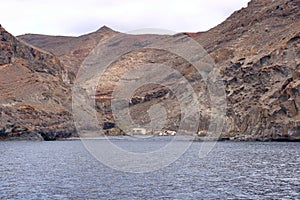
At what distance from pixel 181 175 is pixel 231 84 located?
126 metres

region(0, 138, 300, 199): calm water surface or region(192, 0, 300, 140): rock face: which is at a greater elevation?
region(192, 0, 300, 140): rock face

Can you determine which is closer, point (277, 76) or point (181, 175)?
point (181, 175)

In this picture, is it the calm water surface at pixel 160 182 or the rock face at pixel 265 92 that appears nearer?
the calm water surface at pixel 160 182

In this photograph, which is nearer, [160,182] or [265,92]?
[160,182]

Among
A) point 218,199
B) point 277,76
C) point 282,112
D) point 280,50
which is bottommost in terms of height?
point 218,199

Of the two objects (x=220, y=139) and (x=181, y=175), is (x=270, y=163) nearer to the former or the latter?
(x=181, y=175)

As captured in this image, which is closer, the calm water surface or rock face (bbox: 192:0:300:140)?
the calm water surface

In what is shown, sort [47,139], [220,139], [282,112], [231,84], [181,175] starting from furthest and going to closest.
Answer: [47,139] < [231,84] < [220,139] < [282,112] < [181,175]

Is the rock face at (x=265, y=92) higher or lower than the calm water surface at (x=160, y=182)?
higher

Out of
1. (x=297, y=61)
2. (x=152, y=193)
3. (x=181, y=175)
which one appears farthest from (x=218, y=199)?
(x=297, y=61)

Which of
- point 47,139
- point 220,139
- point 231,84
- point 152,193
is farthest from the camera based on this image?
point 47,139

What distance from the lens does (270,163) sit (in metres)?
74.6

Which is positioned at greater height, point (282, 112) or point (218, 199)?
point (282, 112)

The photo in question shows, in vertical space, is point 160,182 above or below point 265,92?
below
